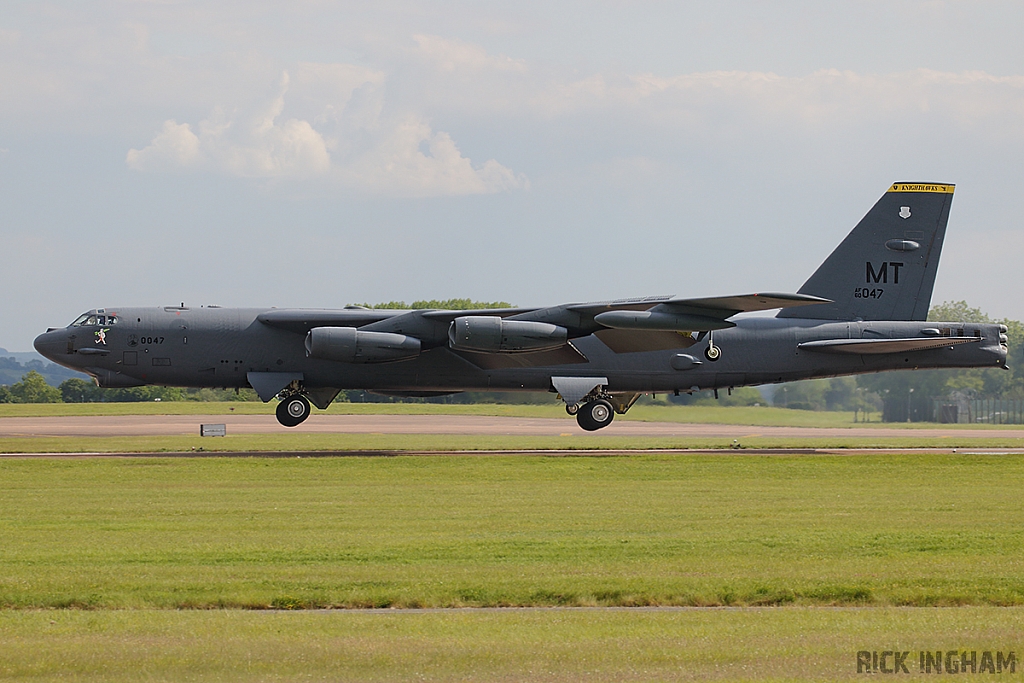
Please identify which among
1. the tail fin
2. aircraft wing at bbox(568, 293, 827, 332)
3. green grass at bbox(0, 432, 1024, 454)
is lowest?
green grass at bbox(0, 432, 1024, 454)

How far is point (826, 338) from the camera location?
105ft

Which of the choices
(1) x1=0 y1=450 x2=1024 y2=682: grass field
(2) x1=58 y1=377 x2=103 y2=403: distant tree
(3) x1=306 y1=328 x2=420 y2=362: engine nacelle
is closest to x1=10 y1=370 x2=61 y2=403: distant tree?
(2) x1=58 y1=377 x2=103 y2=403: distant tree

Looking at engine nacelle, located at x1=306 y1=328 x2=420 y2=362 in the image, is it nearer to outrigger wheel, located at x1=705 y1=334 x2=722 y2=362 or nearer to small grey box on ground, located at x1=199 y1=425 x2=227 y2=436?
outrigger wheel, located at x1=705 y1=334 x2=722 y2=362

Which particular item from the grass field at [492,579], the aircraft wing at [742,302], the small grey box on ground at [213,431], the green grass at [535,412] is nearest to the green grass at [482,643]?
the grass field at [492,579]

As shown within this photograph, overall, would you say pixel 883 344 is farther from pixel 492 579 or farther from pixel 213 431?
pixel 492 579

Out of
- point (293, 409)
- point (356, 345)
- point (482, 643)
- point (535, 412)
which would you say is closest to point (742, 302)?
point (356, 345)

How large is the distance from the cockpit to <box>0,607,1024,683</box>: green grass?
2181cm

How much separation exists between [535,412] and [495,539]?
50038 millimetres

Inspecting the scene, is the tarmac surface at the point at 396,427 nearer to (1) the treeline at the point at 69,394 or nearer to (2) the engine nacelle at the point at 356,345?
(2) the engine nacelle at the point at 356,345

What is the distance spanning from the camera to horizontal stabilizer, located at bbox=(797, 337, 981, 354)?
31.5 meters

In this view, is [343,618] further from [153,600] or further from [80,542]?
[80,542]

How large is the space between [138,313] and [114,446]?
381 centimetres

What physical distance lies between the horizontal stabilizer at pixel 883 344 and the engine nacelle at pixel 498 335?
820 centimetres

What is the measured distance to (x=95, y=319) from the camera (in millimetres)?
29469
